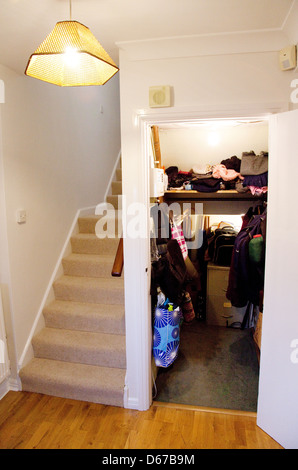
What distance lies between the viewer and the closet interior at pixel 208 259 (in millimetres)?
2201

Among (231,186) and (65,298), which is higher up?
(231,186)

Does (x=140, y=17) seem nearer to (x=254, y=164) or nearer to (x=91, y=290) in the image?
(x=254, y=164)

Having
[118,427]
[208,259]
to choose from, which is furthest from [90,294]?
[208,259]

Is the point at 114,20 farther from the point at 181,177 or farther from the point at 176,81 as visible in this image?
the point at 181,177

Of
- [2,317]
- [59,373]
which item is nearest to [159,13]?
[2,317]

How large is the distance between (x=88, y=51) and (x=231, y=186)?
2.20 m

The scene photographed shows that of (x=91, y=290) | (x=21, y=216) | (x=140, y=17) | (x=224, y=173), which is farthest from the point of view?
(x=224, y=173)

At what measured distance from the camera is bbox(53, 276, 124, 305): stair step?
2613 mm

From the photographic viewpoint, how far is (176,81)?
5.81 feet

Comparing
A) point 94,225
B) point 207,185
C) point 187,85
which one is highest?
point 187,85

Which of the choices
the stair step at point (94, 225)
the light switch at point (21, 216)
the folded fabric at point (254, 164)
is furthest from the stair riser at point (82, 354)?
the folded fabric at point (254, 164)

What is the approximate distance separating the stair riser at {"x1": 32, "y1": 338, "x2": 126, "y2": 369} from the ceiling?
6.78 ft

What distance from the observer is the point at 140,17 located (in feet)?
4.86

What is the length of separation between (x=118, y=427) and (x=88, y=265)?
1378 mm
